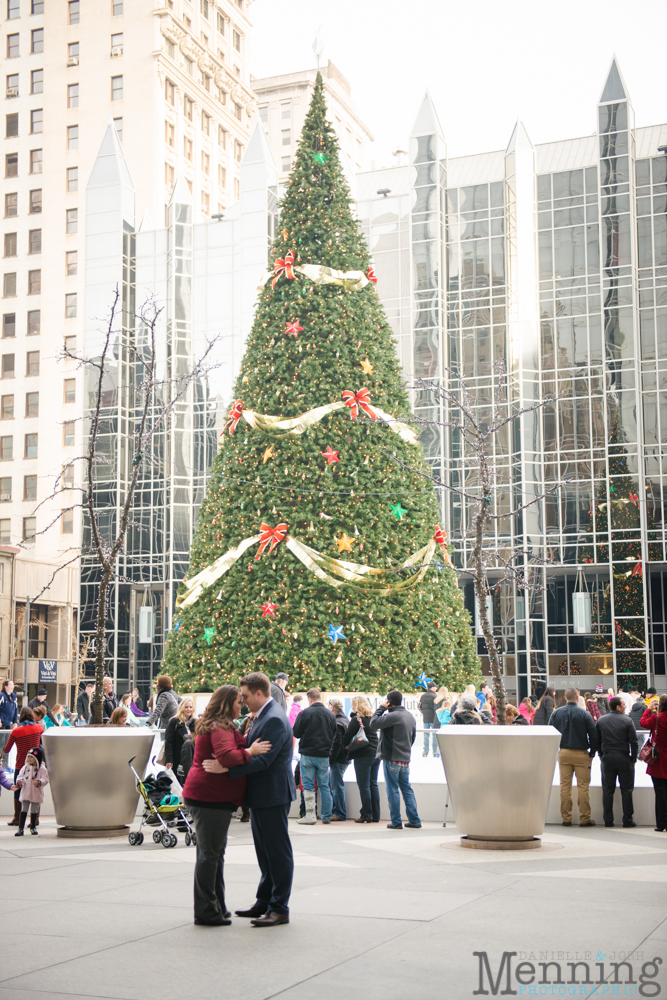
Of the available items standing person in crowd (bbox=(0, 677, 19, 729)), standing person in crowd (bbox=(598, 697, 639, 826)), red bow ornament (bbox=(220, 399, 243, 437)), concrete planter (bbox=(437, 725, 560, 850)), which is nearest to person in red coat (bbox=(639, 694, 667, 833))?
standing person in crowd (bbox=(598, 697, 639, 826))

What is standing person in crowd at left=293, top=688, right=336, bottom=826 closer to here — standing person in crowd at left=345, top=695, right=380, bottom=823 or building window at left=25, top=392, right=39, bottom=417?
standing person in crowd at left=345, top=695, right=380, bottom=823

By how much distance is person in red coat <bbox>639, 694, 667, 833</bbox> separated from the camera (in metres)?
12.5

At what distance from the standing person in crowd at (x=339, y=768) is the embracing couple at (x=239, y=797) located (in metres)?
7.11

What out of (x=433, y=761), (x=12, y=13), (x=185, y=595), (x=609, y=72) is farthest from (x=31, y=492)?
(x=433, y=761)

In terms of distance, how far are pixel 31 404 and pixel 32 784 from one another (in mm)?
51724

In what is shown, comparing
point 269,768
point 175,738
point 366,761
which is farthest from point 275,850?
point 366,761

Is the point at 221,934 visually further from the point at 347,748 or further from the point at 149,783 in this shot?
the point at 347,748

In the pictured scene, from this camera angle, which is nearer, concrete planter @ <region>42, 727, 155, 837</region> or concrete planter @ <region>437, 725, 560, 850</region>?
concrete planter @ <region>437, 725, 560, 850</region>

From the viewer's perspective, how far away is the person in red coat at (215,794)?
6.65 m

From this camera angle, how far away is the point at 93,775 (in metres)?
11.7

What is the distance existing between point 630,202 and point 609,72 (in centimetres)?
506

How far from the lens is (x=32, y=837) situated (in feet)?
39.8

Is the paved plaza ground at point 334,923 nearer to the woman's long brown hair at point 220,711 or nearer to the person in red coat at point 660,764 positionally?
the woman's long brown hair at point 220,711

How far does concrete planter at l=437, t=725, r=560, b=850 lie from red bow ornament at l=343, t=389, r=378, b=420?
32.5ft
